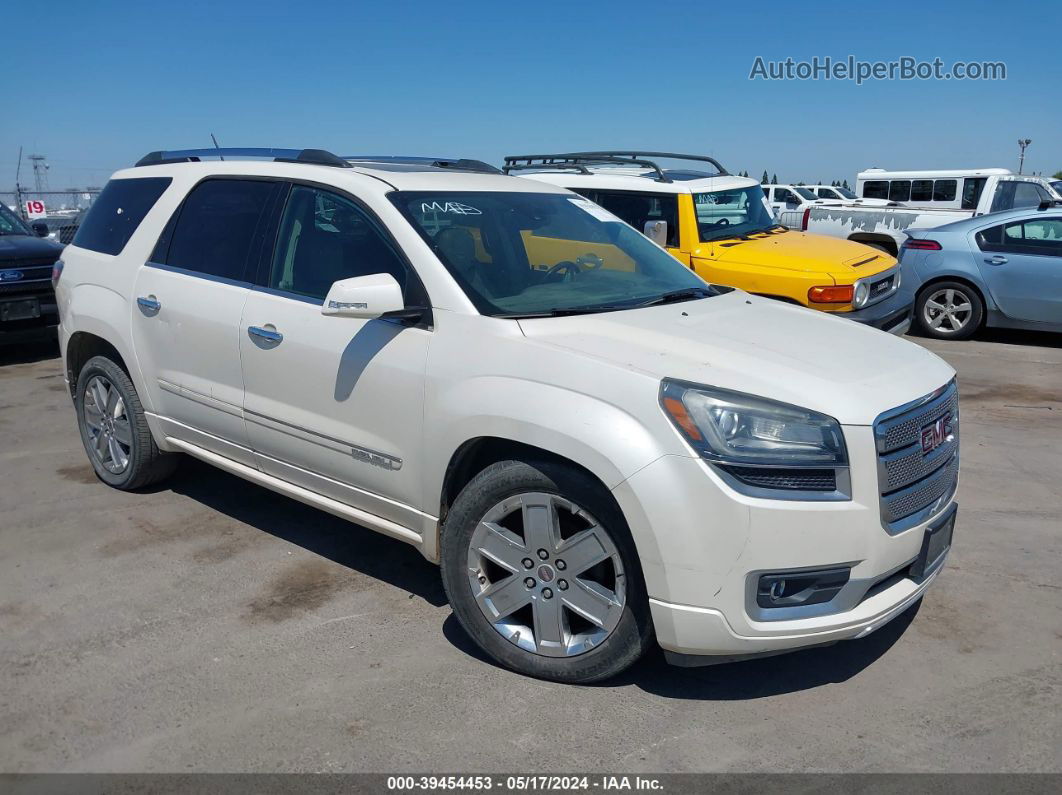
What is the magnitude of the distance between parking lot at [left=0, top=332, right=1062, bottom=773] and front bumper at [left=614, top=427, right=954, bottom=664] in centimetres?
36

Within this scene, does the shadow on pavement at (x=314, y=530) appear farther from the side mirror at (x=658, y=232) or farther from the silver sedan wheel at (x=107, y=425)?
the side mirror at (x=658, y=232)

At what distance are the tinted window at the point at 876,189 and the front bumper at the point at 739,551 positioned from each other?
706 inches

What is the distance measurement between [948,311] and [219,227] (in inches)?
345

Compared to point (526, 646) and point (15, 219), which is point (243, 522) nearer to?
point (526, 646)

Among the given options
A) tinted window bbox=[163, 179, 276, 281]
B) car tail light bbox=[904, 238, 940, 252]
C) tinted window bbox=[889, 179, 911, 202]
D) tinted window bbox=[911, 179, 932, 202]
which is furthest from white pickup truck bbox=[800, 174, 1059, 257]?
tinted window bbox=[163, 179, 276, 281]

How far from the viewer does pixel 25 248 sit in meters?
9.35

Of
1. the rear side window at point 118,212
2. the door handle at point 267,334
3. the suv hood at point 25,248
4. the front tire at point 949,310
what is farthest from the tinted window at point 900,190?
the door handle at point 267,334

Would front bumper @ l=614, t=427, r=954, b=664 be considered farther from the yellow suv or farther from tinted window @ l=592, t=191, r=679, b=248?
tinted window @ l=592, t=191, r=679, b=248

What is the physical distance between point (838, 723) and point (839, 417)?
41.7 inches

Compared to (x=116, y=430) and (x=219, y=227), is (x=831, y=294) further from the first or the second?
(x=116, y=430)

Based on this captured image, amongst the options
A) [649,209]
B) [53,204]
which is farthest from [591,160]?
[53,204]

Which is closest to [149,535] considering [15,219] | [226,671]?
[226,671]

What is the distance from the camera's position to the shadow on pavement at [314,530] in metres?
4.34

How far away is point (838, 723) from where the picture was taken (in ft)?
10.3
